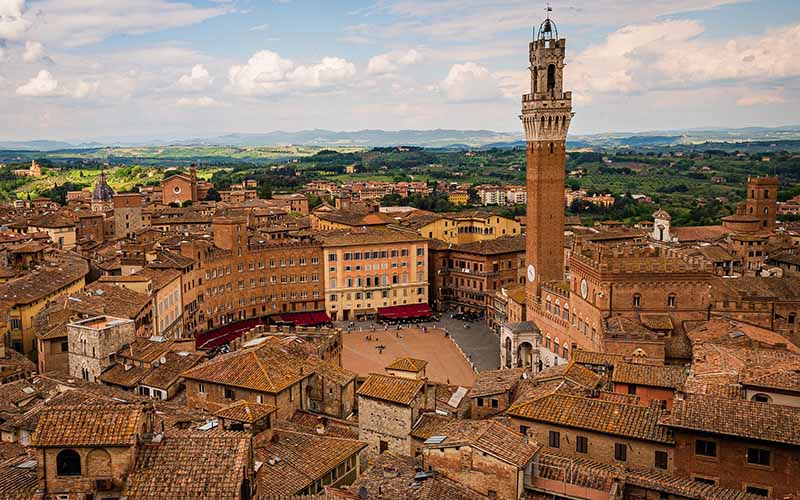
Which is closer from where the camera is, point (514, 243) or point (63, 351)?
point (63, 351)

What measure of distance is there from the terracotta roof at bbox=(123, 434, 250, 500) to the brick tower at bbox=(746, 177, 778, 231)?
4076 inches

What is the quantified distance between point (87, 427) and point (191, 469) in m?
2.77

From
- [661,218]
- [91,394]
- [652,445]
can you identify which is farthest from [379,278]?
[652,445]

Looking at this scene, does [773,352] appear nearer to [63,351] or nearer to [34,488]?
[34,488]

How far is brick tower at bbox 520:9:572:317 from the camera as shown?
2694 inches

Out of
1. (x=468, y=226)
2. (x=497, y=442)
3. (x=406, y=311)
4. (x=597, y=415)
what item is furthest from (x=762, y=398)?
(x=468, y=226)

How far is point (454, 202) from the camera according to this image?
18512 centimetres

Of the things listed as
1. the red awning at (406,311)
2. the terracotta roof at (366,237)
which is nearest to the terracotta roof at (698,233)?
the red awning at (406,311)

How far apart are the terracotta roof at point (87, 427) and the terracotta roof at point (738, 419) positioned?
1655 centimetres

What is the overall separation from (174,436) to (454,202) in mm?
166946

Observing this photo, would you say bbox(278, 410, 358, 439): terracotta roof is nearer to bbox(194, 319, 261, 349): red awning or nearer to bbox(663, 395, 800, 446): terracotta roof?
bbox(663, 395, 800, 446): terracotta roof

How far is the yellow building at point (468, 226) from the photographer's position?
A: 10525cm

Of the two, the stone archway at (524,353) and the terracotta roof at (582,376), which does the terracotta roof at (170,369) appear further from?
the stone archway at (524,353)

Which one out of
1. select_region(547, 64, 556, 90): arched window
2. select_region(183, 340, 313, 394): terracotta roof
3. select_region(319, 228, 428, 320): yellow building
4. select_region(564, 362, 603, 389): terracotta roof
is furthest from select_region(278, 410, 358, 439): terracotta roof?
select_region(319, 228, 428, 320): yellow building
